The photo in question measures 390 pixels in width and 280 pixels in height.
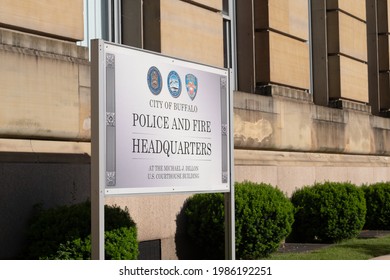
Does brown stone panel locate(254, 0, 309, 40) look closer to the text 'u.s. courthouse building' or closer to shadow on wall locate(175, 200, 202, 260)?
the text 'u.s. courthouse building'

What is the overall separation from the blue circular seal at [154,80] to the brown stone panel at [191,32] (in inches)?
147

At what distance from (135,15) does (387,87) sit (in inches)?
449

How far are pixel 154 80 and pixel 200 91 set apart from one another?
3.29ft

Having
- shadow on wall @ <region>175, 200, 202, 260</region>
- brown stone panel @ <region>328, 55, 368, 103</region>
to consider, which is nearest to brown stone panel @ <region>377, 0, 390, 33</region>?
brown stone panel @ <region>328, 55, 368, 103</region>

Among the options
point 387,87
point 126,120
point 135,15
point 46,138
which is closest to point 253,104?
point 135,15

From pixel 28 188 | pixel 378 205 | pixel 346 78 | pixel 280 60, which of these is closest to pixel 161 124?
pixel 28 188

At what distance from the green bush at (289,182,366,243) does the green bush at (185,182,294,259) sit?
2487 mm

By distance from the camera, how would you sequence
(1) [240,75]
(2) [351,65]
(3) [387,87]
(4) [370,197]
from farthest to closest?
(3) [387,87], (2) [351,65], (4) [370,197], (1) [240,75]

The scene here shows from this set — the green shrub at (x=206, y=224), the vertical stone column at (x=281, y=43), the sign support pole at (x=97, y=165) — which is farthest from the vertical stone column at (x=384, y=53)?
the sign support pole at (x=97, y=165)

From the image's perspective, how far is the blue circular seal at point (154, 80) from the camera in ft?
30.6

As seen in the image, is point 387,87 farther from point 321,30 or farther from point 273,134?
point 273,134

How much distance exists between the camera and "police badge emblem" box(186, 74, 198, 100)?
32.8 feet

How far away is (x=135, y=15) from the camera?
1339cm

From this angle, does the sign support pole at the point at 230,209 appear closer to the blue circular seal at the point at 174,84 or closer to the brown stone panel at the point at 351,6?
the blue circular seal at the point at 174,84
